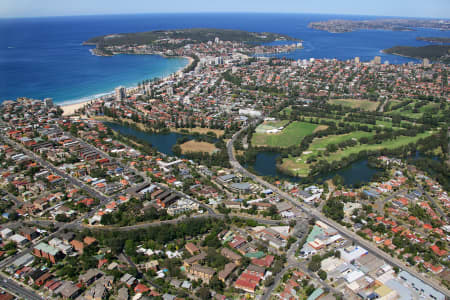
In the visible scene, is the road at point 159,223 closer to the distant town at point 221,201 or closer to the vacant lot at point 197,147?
the distant town at point 221,201

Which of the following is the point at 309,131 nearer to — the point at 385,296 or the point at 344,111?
the point at 344,111

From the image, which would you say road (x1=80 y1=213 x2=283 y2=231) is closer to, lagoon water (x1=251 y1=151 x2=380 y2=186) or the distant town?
the distant town

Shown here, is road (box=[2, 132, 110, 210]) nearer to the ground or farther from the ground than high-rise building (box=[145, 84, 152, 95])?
nearer to the ground

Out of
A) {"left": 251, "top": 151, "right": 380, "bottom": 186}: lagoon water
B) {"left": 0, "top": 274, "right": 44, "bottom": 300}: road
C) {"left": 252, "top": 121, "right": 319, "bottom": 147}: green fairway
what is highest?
{"left": 0, "top": 274, "right": 44, "bottom": 300}: road

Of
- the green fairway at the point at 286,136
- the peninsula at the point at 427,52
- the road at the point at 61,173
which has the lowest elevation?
the green fairway at the point at 286,136

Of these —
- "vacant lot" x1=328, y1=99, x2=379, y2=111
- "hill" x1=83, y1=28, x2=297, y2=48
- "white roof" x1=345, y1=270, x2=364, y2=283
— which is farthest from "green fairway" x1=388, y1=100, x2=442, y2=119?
"hill" x1=83, y1=28, x2=297, y2=48

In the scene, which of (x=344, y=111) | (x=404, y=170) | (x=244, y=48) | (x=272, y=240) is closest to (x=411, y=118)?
(x=344, y=111)

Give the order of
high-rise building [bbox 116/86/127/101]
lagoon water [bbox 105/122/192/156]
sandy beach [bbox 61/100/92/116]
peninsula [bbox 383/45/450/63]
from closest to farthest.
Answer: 1. lagoon water [bbox 105/122/192/156]
2. sandy beach [bbox 61/100/92/116]
3. high-rise building [bbox 116/86/127/101]
4. peninsula [bbox 383/45/450/63]

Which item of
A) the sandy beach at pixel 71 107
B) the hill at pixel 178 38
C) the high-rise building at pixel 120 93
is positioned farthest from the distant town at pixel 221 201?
the hill at pixel 178 38

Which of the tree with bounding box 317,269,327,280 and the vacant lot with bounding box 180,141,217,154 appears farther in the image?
the vacant lot with bounding box 180,141,217,154
